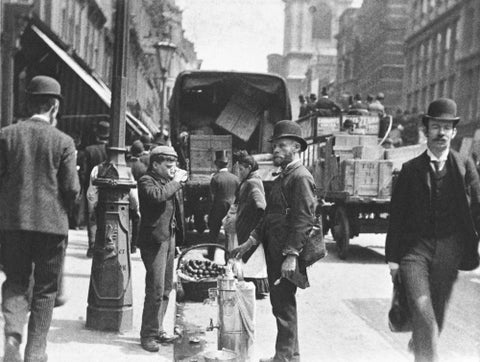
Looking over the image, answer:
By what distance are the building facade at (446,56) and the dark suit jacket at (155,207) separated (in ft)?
104

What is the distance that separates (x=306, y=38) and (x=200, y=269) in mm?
112589

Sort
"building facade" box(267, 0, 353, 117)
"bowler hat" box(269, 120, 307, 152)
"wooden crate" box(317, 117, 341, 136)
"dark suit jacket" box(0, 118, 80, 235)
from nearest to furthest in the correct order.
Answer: "dark suit jacket" box(0, 118, 80, 235), "bowler hat" box(269, 120, 307, 152), "wooden crate" box(317, 117, 341, 136), "building facade" box(267, 0, 353, 117)

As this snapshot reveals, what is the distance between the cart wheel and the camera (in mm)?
12062

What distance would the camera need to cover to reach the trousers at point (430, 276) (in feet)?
14.6

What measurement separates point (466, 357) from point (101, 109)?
42.8 ft

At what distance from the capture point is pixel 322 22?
120 meters

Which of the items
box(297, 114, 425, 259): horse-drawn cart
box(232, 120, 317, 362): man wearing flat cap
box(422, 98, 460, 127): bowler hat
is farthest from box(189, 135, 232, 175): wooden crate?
box(422, 98, 460, 127): bowler hat

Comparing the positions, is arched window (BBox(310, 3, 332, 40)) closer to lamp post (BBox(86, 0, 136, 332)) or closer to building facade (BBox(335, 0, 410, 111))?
building facade (BBox(335, 0, 410, 111))

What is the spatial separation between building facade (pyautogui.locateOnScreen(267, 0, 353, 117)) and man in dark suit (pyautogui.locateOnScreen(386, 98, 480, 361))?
107 m

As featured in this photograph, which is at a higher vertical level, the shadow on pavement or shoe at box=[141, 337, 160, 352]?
shoe at box=[141, 337, 160, 352]

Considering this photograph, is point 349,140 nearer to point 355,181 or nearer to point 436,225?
point 355,181

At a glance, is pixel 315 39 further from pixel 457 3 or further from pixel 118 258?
pixel 118 258

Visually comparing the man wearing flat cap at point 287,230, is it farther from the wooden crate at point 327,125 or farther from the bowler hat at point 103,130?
the wooden crate at point 327,125

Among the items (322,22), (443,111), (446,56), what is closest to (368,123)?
(443,111)
